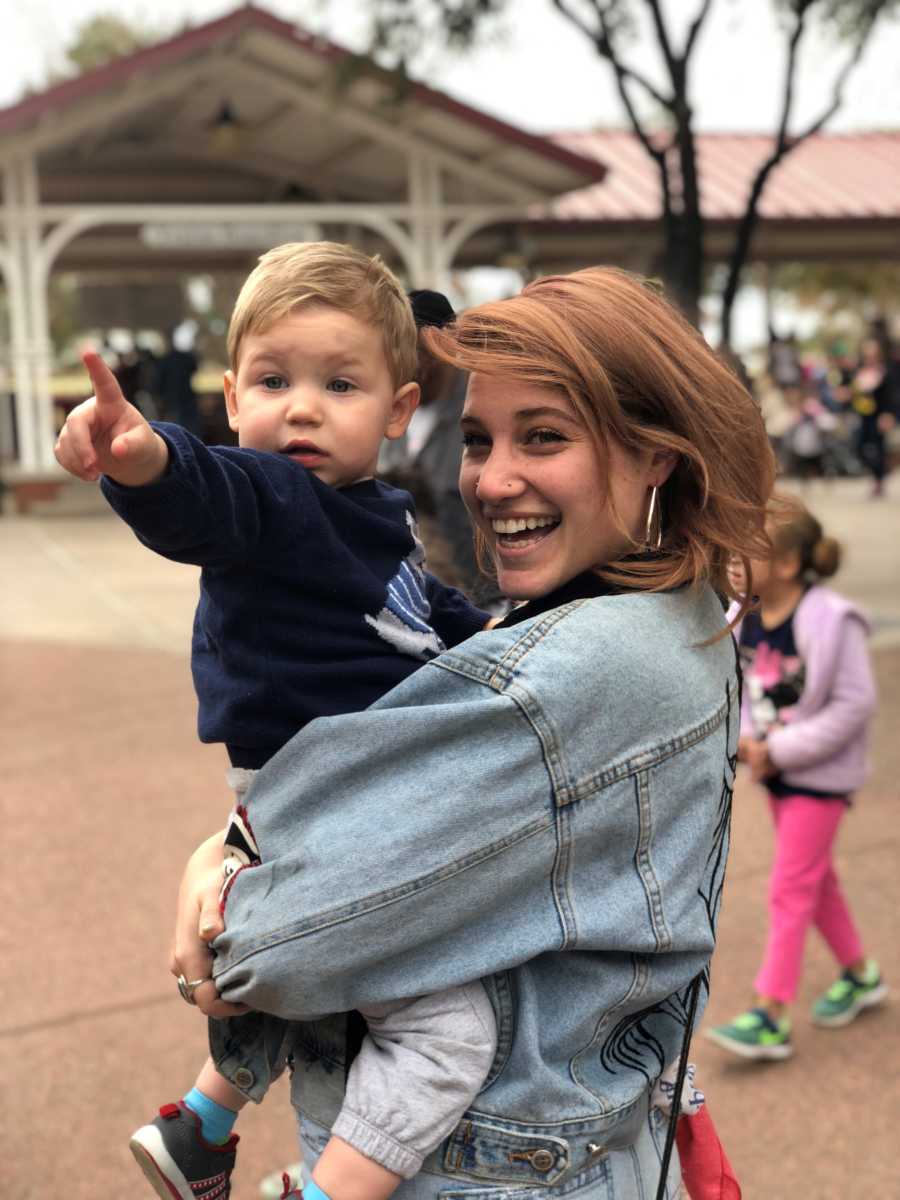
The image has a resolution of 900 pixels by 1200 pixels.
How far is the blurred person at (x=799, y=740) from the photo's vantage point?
417 centimetres

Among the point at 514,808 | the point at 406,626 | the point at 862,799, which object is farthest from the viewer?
the point at 862,799

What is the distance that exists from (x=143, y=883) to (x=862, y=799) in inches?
117

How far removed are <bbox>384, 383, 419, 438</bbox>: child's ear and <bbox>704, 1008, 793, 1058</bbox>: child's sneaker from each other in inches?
104

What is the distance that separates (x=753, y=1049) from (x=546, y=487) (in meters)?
2.86

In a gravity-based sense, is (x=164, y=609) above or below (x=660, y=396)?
below

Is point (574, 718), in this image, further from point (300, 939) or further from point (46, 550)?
point (46, 550)

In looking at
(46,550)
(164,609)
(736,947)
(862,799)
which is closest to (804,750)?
(736,947)

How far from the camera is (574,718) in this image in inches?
59.9

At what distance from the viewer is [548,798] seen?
152 cm

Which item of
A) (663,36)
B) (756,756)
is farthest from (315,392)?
(663,36)

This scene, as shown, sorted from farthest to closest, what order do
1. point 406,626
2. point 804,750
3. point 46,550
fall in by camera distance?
1. point 46,550
2. point 804,750
3. point 406,626

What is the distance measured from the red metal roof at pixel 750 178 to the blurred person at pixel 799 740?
1674 cm

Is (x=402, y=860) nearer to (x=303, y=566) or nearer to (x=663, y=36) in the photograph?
(x=303, y=566)

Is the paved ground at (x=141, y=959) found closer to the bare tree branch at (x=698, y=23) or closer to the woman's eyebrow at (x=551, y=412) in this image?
the woman's eyebrow at (x=551, y=412)
